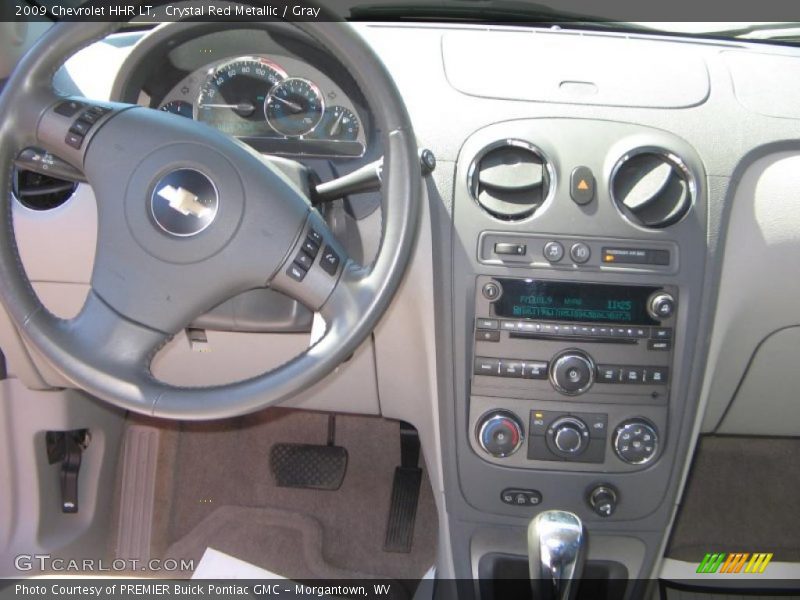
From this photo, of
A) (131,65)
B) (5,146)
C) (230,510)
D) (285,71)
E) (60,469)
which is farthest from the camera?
(230,510)

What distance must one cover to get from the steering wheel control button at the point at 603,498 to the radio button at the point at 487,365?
1.02 ft

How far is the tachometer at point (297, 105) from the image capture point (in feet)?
4.68

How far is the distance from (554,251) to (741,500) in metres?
1.19

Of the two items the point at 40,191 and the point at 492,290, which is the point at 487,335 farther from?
the point at 40,191

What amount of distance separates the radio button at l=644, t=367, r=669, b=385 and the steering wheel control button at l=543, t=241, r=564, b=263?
0.27 meters

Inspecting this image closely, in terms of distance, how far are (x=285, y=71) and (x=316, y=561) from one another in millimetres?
1256

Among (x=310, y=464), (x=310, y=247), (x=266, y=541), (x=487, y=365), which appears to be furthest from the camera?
(x=310, y=464)

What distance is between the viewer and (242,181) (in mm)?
1104

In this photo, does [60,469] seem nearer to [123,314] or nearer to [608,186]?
[123,314]

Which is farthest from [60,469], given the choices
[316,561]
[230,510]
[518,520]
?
[518,520]

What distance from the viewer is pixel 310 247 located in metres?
1.09

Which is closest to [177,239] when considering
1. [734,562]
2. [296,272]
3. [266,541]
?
[296,272]

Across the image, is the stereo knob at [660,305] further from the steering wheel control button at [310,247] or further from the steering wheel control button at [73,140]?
the steering wheel control button at [73,140]

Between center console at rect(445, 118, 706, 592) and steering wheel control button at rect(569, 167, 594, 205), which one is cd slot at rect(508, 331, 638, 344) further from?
steering wheel control button at rect(569, 167, 594, 205)
